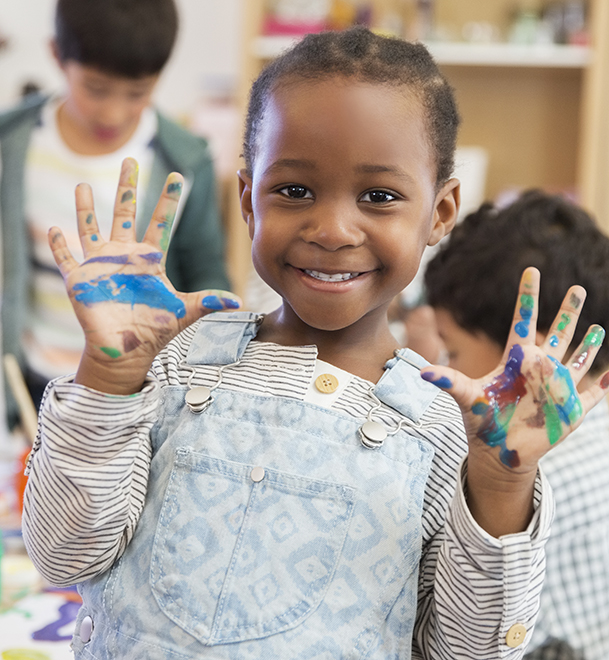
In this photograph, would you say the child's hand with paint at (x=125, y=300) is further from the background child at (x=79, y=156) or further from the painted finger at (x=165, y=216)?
the background child at (x=79, y=156)

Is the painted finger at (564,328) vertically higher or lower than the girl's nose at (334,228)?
lower

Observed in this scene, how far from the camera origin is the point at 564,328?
626mm

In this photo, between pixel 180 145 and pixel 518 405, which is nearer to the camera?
pixel 518 405

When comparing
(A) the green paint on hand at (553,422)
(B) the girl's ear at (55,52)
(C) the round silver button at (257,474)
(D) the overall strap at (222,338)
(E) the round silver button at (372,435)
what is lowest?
(C) the round silver button at (257,474)

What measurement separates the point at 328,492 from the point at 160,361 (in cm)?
20

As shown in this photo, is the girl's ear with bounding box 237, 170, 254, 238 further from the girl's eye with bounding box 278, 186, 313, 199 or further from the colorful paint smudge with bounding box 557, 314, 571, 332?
the colorful paint smudge with bounding box 557, 314, 571, 332

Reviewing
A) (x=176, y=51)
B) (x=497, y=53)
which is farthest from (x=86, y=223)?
(x=176, y=51)

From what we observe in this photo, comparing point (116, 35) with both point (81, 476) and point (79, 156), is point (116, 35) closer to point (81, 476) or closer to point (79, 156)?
point (79, 156)

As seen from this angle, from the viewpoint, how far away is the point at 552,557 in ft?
3.10

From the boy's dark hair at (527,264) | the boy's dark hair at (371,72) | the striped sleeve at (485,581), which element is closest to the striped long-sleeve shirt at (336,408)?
the striped sleeve at (485,581)

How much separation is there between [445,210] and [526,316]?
0.20 m

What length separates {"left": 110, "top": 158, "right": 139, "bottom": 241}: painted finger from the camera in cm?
62

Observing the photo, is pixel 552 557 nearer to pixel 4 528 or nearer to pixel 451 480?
pixel 451 480

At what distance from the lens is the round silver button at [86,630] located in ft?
2.27
